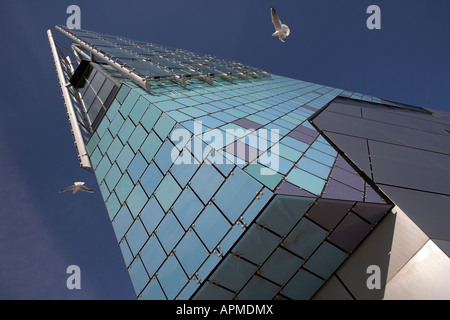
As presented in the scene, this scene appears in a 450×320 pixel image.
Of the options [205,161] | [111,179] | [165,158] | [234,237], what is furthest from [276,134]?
[111,179]

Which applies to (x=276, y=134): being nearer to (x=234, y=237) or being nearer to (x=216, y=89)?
(x=234, y=237)

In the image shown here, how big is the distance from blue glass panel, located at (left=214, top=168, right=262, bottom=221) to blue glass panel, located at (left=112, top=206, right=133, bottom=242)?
5807 mm

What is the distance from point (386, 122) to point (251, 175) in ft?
53.4

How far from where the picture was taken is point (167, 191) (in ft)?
41.2

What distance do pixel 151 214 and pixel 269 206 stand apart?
19.6 feet

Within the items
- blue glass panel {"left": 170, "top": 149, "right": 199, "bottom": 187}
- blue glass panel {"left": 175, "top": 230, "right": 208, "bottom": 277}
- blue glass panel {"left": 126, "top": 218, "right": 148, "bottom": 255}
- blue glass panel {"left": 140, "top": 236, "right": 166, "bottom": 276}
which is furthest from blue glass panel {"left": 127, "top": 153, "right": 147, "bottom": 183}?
blue glass panel {"left": 175, "top": 230, "right": 208, "bottom": 277}

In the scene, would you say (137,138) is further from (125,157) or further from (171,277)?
(171,277)

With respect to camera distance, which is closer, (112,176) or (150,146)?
(150,146)

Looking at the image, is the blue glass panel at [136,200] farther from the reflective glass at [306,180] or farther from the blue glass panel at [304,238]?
the blue glass panel at [304,238]

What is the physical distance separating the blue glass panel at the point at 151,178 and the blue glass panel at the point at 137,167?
0.41 metres

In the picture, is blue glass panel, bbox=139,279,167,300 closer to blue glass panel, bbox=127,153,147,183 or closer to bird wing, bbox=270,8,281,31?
blue glass panel, bbox=127,153,147,183

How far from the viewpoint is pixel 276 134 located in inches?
555

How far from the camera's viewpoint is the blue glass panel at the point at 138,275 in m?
12.3

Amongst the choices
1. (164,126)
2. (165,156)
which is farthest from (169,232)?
(164,126)
